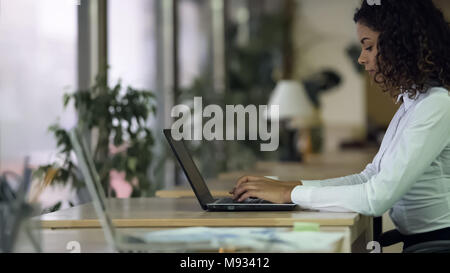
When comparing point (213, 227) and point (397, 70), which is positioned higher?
point (397, 70)

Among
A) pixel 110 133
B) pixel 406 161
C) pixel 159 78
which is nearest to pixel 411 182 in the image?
pixel 406 161

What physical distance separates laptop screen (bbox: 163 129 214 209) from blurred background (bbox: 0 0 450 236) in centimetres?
41

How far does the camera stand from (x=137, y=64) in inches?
208

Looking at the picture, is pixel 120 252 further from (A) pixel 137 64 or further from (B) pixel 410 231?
(A) pixel 137 64

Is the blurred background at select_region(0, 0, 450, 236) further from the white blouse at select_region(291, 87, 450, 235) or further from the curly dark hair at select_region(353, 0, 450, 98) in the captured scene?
the white blouse at select_region(291, 87, 450, 235)

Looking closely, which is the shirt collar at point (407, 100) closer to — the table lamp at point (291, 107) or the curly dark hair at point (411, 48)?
the curly dark hair at point (411, 48)

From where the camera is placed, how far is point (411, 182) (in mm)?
1926

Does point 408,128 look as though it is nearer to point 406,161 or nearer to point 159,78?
point 406,161

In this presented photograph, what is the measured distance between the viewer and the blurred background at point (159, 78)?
3404 mm

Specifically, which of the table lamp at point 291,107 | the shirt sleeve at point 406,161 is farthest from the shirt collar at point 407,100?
the table lamp at point 291,107

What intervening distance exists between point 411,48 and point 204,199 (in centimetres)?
78

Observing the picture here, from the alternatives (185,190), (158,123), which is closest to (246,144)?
(158,123)

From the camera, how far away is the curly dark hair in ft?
6.86

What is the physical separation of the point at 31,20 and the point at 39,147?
627 millimetres
